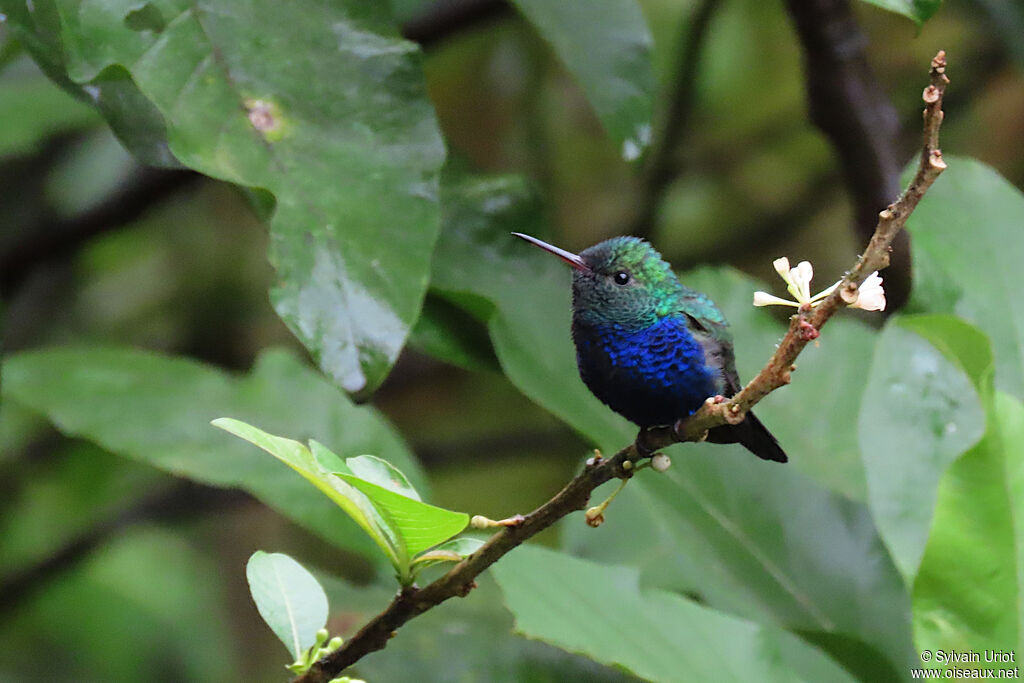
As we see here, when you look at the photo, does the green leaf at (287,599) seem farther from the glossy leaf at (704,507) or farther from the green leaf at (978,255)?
the green leaf at (978,255)

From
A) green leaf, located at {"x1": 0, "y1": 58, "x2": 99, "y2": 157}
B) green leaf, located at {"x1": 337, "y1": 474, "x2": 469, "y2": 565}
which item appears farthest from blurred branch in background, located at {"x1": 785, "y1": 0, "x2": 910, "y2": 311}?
green leaf, located at {"x1": 0, "y1": 58, "x2": 99, "y2": 157}

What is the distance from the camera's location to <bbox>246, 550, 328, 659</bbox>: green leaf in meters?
1.15

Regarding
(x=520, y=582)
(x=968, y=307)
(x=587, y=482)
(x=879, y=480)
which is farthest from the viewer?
(x=968, y=307)

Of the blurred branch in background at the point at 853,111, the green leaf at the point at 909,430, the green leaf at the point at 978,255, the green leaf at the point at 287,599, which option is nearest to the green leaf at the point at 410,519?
the green leaf at the point at 287,599

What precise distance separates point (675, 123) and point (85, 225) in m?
1.63

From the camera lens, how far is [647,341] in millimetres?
1396

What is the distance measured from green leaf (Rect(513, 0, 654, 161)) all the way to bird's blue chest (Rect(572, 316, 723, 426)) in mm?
445

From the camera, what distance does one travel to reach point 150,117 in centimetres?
149

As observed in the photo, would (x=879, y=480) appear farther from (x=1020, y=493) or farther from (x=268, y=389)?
(x=268, y=389)

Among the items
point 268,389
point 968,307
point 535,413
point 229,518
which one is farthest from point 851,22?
point 229,518

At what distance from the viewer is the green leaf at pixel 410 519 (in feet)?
3.28

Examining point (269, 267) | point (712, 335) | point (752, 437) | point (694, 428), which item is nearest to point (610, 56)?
point (712, 335)

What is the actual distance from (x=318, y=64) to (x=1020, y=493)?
3.72 feet

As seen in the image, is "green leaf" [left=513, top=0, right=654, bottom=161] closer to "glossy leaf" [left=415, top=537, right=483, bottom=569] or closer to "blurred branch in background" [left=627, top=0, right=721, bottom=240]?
"glossy leaf" [left=415, top=537, right=483, bottom=569]
